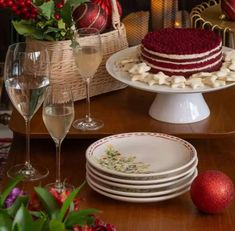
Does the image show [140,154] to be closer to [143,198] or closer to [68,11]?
[143,198]

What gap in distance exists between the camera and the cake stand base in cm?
149

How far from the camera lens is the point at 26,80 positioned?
130 centimetres

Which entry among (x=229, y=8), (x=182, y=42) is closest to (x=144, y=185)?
(x=182, y=42)

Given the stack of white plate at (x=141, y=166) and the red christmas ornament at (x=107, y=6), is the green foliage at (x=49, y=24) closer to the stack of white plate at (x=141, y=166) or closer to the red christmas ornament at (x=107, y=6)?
the red christmas ornament at (x=107, y=6)

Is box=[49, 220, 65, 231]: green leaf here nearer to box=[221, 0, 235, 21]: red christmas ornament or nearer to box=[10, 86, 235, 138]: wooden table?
box=[10, 86, 235, 138]: wooden table

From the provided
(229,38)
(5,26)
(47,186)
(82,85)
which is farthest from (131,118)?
(5,26)

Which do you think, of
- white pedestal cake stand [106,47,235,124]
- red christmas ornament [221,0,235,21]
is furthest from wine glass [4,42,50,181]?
red christmas ornament [221,0,235,21]

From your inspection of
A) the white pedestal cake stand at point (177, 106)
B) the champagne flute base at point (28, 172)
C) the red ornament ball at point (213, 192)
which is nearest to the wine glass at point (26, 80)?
the champagne flute base at point (28, 172)

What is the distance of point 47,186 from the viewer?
1.26 meters

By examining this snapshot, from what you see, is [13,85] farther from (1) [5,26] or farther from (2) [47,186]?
(1) [5,26]

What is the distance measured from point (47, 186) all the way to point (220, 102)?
57 cm

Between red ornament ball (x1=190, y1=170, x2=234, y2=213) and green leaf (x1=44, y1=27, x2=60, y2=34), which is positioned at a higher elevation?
green leaf (x1=44, y1=27, x2=60, y2=34)

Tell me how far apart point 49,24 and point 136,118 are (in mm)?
307

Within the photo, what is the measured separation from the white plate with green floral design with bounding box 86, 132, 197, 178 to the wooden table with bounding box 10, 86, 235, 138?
104 millimetres
